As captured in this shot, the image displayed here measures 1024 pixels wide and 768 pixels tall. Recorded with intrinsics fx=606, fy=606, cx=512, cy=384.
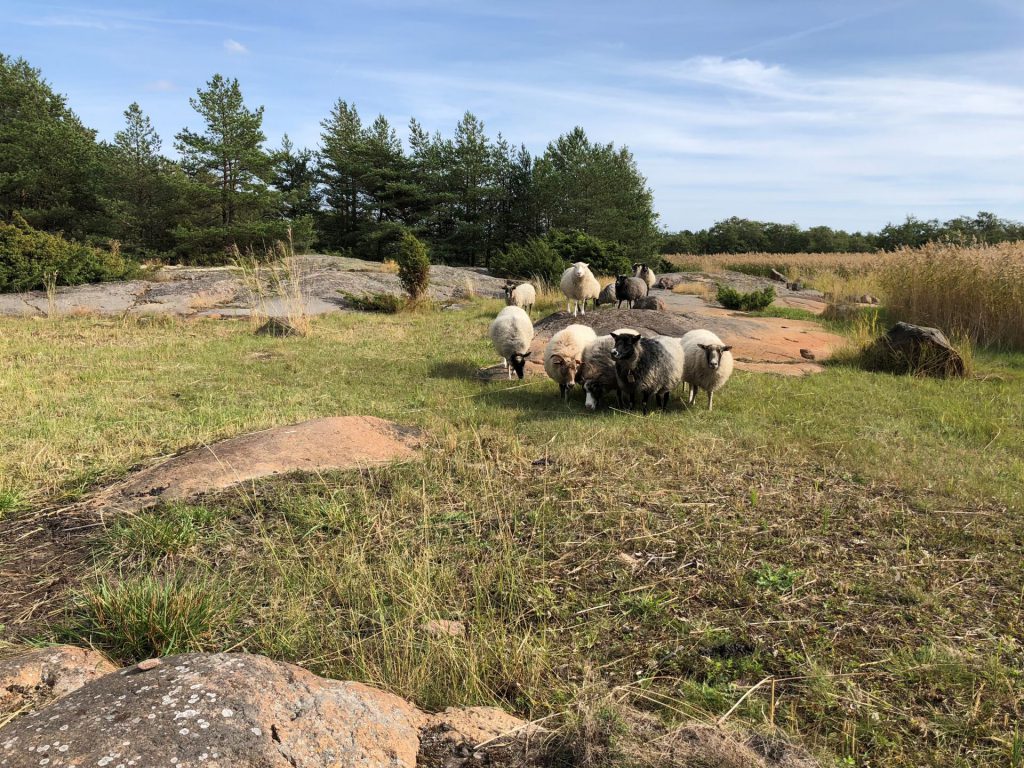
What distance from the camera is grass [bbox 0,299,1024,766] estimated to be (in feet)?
9.06

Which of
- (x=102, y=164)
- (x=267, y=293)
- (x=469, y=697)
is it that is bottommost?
(x=469, y=697)

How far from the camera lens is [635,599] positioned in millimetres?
3477

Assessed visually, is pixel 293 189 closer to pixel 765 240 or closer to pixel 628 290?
pixel 628 290

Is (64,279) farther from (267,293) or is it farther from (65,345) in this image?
(65,345)

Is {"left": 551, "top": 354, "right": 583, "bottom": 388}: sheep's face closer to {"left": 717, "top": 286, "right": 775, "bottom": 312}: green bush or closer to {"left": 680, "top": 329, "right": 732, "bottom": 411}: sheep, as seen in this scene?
{"left": 680, "top": 329, "right": 732, "bottom": 411}: sheep

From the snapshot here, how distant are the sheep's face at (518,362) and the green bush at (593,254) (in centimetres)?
1514

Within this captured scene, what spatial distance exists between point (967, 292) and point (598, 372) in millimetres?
8766

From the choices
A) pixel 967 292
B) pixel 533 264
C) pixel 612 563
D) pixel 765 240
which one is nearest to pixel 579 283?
pixel 967 292

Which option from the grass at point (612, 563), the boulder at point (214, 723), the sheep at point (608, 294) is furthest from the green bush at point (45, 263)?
the boulder at point (214, 723)

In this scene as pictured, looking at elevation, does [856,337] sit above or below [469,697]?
above

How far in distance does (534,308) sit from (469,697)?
14.2 meters

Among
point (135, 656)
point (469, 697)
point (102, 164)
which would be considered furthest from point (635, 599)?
point (102, 164)

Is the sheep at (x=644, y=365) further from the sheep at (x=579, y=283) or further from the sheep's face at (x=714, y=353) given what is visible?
the sheep at (x=579, y=283)

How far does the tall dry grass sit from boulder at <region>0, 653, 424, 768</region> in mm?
12118
